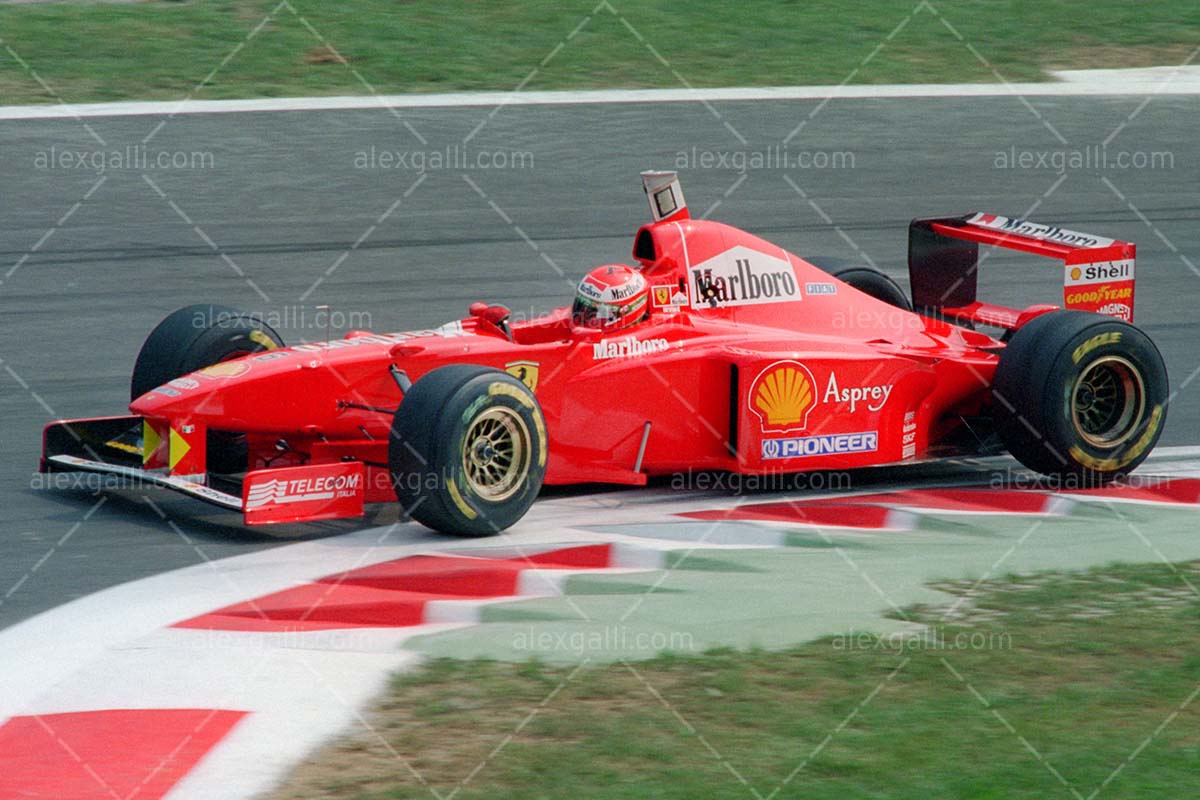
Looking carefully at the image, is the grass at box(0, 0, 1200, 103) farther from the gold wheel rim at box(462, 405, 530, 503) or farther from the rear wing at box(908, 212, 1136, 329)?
the gold wheel rim at box(462, 405, 530, 503)

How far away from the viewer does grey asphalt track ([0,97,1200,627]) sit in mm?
13258

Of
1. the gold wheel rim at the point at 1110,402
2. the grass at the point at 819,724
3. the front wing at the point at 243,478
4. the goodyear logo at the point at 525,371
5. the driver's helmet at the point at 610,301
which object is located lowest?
the grass at the point at 819,724

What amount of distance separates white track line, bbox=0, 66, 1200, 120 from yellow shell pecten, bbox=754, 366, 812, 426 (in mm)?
10332

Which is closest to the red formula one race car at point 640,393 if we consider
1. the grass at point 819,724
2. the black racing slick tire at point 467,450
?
the black racing slick tire at point 467,450

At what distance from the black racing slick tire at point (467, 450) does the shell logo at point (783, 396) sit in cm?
126

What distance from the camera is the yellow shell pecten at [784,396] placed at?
29.7ft

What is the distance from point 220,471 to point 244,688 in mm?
3032

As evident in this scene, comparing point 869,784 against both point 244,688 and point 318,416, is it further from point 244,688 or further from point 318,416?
point 318,416

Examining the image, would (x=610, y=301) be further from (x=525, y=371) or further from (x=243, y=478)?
(x=243, y=478)

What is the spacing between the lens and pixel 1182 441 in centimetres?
1065

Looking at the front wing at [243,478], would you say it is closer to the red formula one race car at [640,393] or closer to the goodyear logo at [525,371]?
the red formula one race car at [640,393]

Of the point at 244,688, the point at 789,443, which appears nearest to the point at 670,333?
the point at 789,443

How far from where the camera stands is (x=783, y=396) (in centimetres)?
909

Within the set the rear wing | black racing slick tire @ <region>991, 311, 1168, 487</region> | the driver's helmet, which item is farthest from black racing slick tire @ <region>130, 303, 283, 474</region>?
the rear wing
